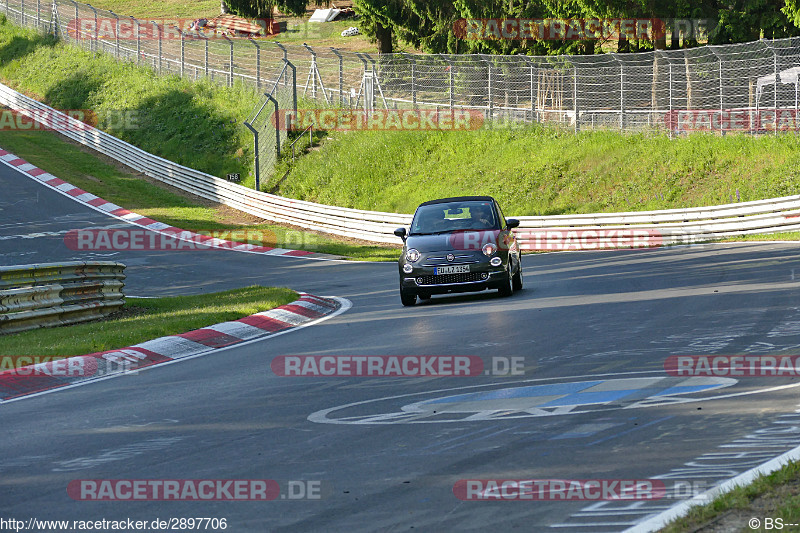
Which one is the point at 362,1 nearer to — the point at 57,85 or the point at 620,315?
the point at 57,85

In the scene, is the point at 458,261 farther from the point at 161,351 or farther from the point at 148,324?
the point at 161,351

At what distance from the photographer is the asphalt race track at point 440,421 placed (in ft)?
16.9

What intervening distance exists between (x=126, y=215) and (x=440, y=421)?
91.5 ft

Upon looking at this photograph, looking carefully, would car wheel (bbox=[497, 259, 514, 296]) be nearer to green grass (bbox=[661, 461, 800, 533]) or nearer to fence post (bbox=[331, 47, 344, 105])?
green grass (bbox=[661, 461, 800, 533])

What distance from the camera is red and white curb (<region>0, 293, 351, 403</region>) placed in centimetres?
975

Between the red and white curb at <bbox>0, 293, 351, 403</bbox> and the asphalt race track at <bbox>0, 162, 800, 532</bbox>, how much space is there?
45cm

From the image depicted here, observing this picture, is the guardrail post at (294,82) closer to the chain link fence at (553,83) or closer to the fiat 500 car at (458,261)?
the chain link fence at (553,83)

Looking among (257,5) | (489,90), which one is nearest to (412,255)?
(489,90)

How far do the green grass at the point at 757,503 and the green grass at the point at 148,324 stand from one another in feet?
26.7

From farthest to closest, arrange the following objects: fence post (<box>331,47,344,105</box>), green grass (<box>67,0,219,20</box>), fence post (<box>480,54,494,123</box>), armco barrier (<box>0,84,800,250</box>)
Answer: green grass (<box>67,0,219,20</box>)
fence post (<box>331,47,344,105</box>)
fence post (<box>480,54,494,123</box>)
armco barrier (<box>0,84,800,250</box>)

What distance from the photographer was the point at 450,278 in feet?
47.8

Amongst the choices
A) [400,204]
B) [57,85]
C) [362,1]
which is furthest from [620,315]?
[57,85]

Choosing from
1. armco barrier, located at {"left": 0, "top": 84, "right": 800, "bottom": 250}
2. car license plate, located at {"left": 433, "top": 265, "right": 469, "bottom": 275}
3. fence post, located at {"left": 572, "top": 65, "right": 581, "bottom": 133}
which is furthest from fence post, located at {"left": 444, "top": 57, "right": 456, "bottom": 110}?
car license plate, located at {"left": 433, "top": 265, "right": 469, "bottom": 275}

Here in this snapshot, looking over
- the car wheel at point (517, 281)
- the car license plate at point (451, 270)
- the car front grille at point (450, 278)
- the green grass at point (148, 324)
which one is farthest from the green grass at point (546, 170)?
the green grass at point (148, 324)
